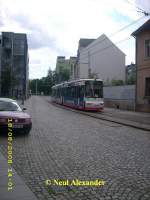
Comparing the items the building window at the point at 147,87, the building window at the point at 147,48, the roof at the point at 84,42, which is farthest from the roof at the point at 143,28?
the roof at the point at 84,42

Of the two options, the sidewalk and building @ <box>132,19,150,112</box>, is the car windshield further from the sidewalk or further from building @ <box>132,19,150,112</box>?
building @ <box>132,19,150,112</box>

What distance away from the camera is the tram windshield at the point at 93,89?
1287 inches

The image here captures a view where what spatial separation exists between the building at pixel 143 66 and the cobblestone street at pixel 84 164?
59.9ft

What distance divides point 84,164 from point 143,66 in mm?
24856

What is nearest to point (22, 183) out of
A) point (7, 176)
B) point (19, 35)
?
point (7, 176)

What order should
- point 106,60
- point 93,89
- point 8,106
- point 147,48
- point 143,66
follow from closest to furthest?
point 8,106 → point 147,48 → point 143,66 → point 93,89 → point 106,60

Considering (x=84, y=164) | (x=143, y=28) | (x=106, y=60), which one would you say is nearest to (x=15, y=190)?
(x=84, y=164)

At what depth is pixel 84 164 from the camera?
8781 mm

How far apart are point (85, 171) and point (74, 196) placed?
186 centimetres

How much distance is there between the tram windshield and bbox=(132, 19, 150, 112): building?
141 inches

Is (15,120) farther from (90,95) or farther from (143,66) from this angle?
(143,66)

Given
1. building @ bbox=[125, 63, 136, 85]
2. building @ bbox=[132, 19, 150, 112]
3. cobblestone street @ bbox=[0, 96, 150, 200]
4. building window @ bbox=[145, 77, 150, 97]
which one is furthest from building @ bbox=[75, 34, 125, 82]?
cobblestone street @ bbox=[0, 96, 150, 200]

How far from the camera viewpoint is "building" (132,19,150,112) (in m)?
31.7

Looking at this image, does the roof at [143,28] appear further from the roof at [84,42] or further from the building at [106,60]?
the roof at [84,42]
